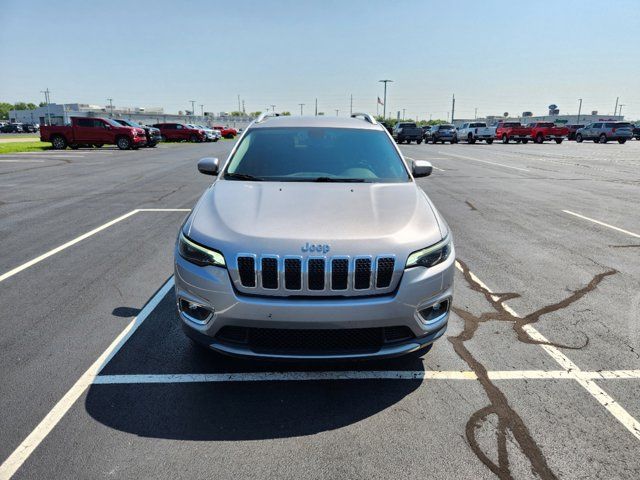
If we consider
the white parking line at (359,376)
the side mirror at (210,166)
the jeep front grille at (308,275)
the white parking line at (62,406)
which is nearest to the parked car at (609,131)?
the white parking line at (359,376)

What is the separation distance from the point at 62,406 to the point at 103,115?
321 feet

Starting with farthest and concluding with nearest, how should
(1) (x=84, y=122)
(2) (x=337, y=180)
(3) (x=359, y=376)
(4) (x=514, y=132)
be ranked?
(4) (x=514, y=132), (1) (x=84, y=122), (2) (x=337, y=180), (3) (x=359, y=376)

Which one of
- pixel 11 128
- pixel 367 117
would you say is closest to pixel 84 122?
pixel 367 117

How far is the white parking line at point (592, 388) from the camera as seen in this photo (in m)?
2.73

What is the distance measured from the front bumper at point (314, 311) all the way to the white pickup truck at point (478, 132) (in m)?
44.2

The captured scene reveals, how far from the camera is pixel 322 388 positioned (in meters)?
3.09

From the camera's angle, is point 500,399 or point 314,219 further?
point 314,219

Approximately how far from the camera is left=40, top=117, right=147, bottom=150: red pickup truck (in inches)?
1135

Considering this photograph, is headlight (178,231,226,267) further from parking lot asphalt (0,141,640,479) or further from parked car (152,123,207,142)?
parked car (152,123,207,142)

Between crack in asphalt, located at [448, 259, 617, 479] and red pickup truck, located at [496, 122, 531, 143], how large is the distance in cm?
4304

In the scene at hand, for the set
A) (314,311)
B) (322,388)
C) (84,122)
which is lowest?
(322,388)

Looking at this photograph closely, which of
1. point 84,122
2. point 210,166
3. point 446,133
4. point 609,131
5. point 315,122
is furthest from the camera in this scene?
point 446,133

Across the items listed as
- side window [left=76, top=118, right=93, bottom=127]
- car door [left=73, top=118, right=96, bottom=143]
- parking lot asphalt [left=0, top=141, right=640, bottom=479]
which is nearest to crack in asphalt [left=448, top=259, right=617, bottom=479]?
parking lot asphalt [left=0, top=141, right=640, bottom=479]

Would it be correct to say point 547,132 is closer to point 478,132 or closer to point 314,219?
point 478,132
